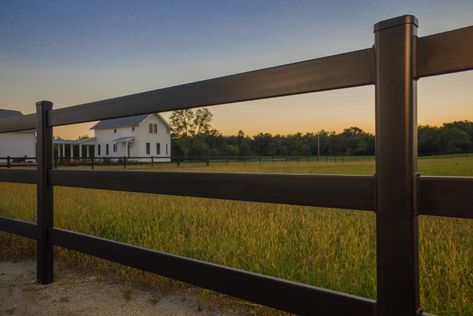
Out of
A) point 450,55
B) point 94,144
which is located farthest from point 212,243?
point 94,144

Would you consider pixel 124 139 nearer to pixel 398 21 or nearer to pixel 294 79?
pixel 294 79

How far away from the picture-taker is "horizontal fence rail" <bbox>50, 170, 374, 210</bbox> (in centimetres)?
134

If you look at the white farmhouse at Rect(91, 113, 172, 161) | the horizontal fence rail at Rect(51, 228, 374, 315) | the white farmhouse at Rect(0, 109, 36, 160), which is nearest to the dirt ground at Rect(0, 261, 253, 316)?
the horizontal fence rail at Rect(51, 228, 374, 315)

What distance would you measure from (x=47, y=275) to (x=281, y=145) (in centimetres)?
840

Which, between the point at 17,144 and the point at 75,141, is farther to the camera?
the point at 75,141

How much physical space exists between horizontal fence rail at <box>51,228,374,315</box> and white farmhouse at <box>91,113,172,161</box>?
33370 mm

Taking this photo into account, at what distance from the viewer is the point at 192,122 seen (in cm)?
3341

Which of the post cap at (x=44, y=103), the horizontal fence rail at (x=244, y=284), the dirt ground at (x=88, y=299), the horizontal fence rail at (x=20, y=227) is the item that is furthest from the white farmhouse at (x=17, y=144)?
the horizontal fence rail at (x=244, y=284)

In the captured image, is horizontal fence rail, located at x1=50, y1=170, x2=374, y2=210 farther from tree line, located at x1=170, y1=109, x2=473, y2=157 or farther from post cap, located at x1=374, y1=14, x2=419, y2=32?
tree line, located at x1=170, y1=109, x2=473, y2=157

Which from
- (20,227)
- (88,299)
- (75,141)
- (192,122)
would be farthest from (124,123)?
(88,299)

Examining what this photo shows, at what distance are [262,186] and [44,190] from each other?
2.07 meters

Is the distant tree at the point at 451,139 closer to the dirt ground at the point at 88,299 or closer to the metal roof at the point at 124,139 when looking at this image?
the dirt ground at the point at 88,299

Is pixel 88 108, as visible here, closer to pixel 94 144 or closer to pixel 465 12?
pixel 465 12

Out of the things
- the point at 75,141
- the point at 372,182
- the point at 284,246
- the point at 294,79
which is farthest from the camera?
the point at 75,141
